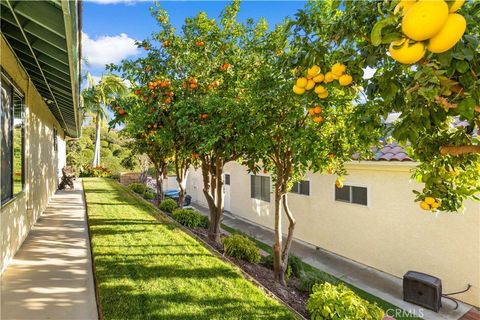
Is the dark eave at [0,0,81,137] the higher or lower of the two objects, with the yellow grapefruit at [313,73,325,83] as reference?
higher

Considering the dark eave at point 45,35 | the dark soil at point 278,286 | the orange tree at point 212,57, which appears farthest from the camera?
the orange tree at point 212,57

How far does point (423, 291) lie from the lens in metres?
6.55

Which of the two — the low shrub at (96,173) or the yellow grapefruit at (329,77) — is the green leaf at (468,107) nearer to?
the yellow grapefruit at (329,77)

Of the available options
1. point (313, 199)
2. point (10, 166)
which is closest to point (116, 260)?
point (10, 166)

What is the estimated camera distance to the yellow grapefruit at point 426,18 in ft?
3.74

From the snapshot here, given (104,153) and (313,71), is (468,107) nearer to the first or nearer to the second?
(313,71)

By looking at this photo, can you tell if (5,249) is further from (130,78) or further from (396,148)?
(396,148)

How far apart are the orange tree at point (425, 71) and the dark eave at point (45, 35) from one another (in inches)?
92.0

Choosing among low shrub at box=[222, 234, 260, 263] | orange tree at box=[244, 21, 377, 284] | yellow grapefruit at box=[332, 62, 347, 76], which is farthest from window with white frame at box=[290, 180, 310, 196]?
yellow grapefruit at box=[332, 62, 347, 76]

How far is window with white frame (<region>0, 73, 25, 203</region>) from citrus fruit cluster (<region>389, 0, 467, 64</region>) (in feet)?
17.2

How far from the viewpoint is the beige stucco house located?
2.99m

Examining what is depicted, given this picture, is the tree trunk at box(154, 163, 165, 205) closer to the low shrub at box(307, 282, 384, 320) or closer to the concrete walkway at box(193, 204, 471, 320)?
the concrete walkway at box(193, 204, 471, 320)

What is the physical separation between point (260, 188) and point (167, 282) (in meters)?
9.60

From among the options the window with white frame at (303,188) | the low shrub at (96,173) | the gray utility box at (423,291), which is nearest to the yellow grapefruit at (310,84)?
the gray utility box at (423,291)
